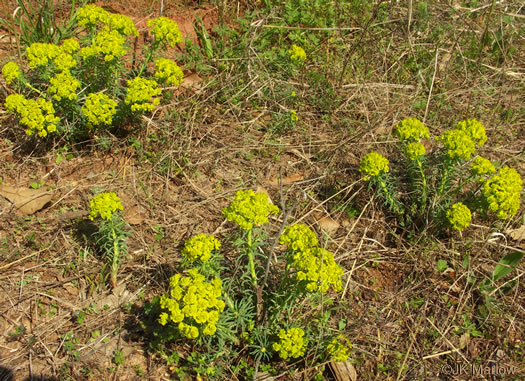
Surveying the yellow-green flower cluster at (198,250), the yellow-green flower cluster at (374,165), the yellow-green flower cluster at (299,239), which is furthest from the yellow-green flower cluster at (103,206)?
the yellow-green flower cluster at (374,165)

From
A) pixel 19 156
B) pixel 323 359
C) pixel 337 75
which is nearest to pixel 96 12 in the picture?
pixel 19 156

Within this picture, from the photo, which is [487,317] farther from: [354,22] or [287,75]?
[354,22]

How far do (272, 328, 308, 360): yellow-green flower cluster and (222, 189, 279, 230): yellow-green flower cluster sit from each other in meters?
0.64

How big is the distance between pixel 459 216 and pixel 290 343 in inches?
58.8

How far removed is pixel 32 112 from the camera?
3352mm

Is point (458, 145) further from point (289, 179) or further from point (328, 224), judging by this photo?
point (289, 179)

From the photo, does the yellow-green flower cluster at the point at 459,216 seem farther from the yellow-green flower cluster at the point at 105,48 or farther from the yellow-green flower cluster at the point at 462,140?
the yellow-green flower cluster at the point at 105,48

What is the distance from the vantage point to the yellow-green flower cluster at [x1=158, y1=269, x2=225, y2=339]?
2.26m

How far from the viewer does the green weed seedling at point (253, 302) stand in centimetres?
233

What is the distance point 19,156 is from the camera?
3.79m

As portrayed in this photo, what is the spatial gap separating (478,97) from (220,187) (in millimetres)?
2831

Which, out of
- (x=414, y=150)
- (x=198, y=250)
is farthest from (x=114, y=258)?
(x=414, y=150)

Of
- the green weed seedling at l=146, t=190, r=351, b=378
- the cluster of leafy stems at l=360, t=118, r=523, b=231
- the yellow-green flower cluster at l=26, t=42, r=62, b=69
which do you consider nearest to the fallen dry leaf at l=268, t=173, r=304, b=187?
the cluster of leafy stems at l=360, t=118, r=523, b=231

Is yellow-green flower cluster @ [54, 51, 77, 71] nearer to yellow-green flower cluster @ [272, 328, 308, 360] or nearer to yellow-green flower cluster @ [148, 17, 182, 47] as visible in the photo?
yellow-green flower cluster @ [148, 17, 182, 47]
